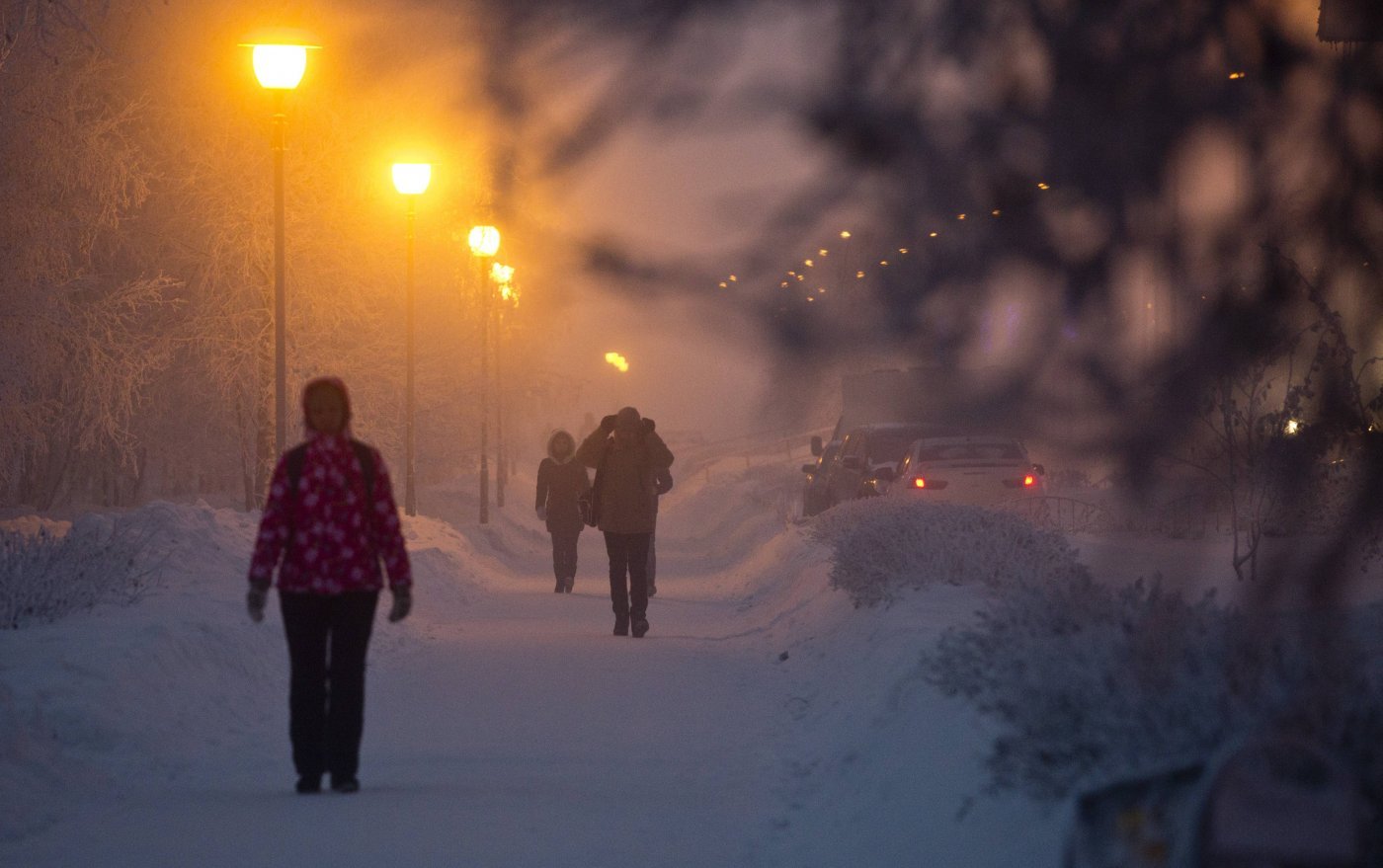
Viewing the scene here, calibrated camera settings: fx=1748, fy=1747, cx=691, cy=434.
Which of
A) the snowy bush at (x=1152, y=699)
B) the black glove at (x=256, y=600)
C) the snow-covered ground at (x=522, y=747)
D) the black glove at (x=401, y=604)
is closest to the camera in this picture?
the snowy bush at (x=1152, y=699)

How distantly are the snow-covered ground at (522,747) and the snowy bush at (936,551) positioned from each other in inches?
12.8

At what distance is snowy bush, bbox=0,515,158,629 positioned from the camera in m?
10.8

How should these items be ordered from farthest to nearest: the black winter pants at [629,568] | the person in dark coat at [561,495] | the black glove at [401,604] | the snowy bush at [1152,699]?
the person in dark coat at [561,495] < the black winter pants at [629,568] < the black glove at [401,604] < the snowy bush at [1152,699]

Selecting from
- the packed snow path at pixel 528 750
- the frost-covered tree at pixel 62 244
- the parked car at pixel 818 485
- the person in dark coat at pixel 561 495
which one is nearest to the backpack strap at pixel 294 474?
the packed snow path at pixel 528 750

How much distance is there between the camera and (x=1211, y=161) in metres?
1.86

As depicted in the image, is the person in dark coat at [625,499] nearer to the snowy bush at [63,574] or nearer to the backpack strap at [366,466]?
the snowy bush at [63,574]

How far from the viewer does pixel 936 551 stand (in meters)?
12.9

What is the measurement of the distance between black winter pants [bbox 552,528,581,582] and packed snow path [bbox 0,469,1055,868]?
5022mm

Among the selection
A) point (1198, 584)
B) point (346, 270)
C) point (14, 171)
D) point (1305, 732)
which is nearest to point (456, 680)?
point (1305, 732)

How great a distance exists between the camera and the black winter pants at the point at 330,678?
7.28 m

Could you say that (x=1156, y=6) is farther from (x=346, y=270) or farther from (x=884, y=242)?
(x=346, y=270)

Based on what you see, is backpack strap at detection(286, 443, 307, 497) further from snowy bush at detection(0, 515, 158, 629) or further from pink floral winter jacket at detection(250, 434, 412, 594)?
snowy bush at detection(0, 515, 158, 629)

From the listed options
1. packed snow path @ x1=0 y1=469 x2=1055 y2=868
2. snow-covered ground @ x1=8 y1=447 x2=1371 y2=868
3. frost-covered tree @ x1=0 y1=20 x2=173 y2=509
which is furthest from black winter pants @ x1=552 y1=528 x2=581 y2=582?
frost-covered tree @ x1=0 y1=20 x2=173 y2=509

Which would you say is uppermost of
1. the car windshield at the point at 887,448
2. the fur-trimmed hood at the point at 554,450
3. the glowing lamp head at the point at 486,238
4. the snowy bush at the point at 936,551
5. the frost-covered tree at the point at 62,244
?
the frost-covered tree at the point at 62,244
